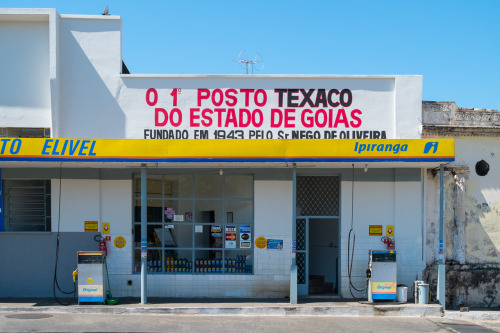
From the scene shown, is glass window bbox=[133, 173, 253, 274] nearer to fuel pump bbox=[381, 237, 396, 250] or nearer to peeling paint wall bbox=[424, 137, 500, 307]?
fuel pump bbox=[381, 237, 396, 250]

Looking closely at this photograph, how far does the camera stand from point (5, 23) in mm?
14102

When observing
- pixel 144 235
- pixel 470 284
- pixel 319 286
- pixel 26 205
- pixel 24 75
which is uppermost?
pixel 24 75

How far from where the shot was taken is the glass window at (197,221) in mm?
14008

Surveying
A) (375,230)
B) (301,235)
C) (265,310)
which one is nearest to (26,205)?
(265,310)

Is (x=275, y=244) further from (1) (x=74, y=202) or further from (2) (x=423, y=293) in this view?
(1) (x=74, y=202)

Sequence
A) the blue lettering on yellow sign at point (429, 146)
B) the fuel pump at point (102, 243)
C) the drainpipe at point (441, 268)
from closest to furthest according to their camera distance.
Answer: the blue lettering on yellow sign at point (429, 146) → the drainpipe at point (441, 268) → the fuel pump at point (102, 243)

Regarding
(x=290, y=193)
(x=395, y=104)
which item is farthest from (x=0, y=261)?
(x=395, y=104)

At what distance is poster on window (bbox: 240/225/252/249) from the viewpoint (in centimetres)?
1399

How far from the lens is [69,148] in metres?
12.1

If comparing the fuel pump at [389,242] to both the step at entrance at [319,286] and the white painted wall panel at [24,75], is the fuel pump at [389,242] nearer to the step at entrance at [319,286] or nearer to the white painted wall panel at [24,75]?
the step at entrance at [319,286]

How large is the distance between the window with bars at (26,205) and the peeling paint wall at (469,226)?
988cm

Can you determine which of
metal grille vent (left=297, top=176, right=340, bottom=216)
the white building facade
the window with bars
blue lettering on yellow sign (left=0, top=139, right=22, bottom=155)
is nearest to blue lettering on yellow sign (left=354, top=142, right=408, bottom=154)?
the white building facade

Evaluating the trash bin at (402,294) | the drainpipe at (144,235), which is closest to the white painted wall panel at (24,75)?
the drainpipe at (144,235)

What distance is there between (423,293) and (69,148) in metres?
8.89
